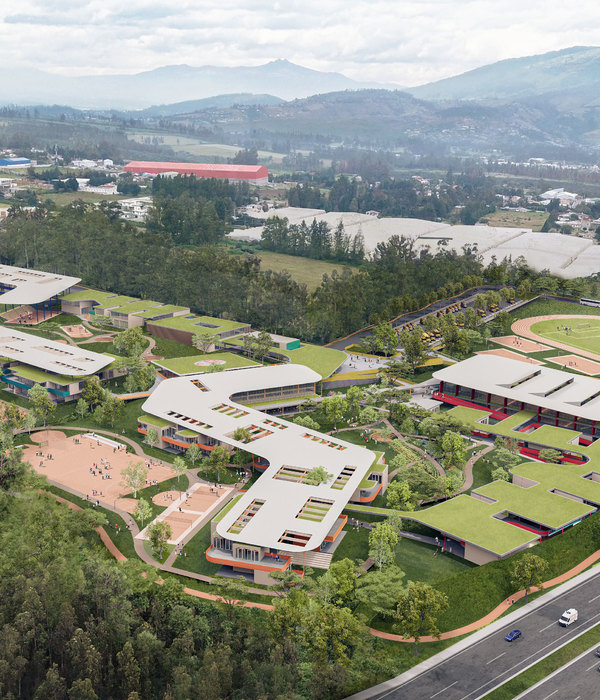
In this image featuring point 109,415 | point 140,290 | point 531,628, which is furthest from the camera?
point 140,290

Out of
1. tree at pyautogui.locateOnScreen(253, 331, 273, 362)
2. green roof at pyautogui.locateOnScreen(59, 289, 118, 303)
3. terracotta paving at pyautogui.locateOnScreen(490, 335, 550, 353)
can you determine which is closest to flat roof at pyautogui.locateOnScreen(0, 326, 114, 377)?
tree at pyautogui.locateOnScreen(253, 331, 273, 362)

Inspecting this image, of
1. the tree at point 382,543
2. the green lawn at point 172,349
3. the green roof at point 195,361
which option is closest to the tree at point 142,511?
the tree at point 382,543

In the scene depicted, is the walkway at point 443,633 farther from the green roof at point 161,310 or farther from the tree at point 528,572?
the green roof at point 161,310

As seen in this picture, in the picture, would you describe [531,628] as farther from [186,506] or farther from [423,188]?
[423,188]

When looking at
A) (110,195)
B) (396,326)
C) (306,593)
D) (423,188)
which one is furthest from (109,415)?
(423,188)

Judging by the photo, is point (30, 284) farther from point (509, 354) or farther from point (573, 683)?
point (573, 683)

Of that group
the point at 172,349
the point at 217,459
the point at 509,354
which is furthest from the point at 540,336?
the point at 217,459
